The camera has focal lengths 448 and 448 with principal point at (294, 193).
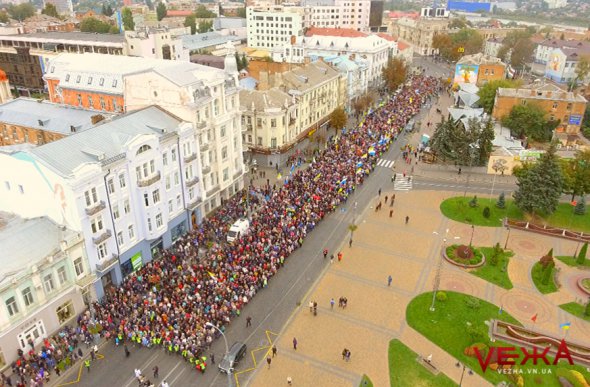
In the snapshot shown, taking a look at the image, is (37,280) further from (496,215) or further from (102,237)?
(496,215)

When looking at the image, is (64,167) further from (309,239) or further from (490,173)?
(490,173)

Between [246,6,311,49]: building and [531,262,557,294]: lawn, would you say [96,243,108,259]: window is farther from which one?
[246,6,311,49]: building

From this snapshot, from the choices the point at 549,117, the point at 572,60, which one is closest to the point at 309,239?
the point at 549,117

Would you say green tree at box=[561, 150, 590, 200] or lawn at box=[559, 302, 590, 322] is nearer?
lawn at box=[559, 302, 590, 322]

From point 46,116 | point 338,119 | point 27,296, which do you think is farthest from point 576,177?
point 46,116

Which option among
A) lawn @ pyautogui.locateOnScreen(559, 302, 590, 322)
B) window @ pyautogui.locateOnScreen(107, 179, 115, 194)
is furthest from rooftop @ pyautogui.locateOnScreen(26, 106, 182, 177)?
lawn @ pyautogui.locateOnScreen(559, 302, 590, 322)

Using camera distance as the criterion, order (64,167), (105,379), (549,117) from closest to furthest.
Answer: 1. (105,379)
2. (64,167)
3. (549,117)

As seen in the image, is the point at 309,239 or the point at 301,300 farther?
the point at 309,239
